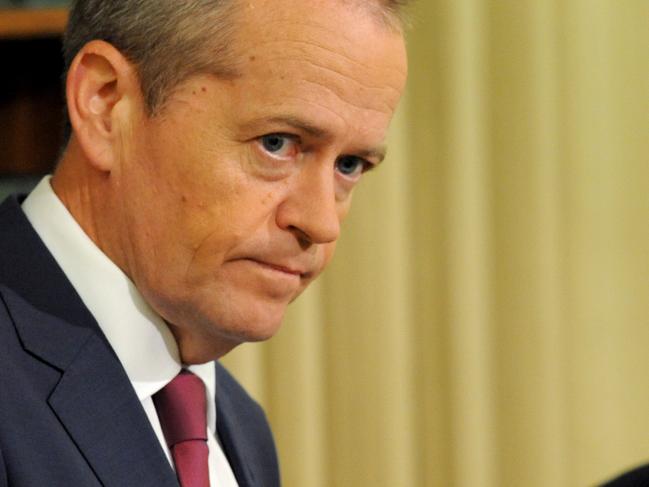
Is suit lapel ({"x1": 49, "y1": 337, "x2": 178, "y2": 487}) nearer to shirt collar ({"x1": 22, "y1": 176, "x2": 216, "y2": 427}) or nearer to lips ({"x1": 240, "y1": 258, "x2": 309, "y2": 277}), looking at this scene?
shirt collar ({"x1": 22, "y1": 176, "x2": 216, "y2": 427})

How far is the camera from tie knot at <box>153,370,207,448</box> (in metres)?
1.28

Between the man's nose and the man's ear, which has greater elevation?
the man's ear

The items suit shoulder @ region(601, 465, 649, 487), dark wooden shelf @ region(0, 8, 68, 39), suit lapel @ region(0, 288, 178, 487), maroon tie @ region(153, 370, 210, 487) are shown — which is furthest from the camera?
dark wooden shelf @ region(0, 8, 68, 39)

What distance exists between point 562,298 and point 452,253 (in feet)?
0.68

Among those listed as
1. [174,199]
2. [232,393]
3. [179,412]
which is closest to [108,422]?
[179,412]

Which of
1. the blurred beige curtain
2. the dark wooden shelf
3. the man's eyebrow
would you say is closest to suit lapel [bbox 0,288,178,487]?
the man's eyebrow

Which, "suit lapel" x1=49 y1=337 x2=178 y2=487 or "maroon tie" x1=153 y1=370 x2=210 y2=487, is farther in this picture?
"maroon tie" x1=153 y1=370 x2=210 y2=487

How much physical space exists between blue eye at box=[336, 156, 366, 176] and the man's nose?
2.1 inches

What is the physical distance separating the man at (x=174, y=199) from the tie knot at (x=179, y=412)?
0.01 metres

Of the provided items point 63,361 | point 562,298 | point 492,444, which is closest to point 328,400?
point 492,444

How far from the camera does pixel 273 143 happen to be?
120cm

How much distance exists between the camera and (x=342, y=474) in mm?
→ 2135

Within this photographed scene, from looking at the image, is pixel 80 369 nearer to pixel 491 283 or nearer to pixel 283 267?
pixel 283 267

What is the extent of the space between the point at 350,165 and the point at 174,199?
0.20 m
